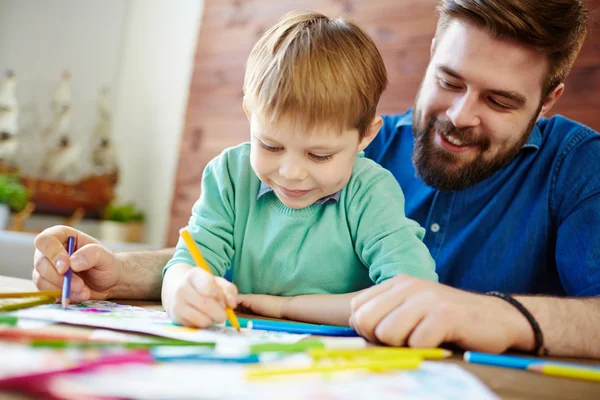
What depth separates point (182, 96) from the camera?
354 cm

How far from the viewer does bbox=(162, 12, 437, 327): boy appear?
2.61 feet

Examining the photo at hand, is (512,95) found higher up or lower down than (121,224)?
higher up

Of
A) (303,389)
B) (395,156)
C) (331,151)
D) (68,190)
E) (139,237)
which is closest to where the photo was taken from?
(303,389)

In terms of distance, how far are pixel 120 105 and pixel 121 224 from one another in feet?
3.32

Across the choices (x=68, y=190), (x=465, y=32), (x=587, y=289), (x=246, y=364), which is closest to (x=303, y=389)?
(x=246, y=364)

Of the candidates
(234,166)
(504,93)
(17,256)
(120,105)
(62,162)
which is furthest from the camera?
(120,105)

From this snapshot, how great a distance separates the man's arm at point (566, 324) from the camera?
0.76 meters

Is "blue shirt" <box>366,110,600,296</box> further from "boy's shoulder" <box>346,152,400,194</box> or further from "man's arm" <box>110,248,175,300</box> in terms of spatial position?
"man's arm" <box>110,248,175,300</box>

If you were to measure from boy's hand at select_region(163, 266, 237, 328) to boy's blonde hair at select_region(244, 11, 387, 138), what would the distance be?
0.25 meters

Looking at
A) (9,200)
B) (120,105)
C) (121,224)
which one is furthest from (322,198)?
(120,105)

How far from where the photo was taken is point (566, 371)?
23.0 inches

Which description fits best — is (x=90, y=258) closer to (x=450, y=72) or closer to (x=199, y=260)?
(x=199, y=260)

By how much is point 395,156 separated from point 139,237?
2555 mm

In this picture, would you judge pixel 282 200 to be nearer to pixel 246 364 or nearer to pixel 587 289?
pixel 246 364
